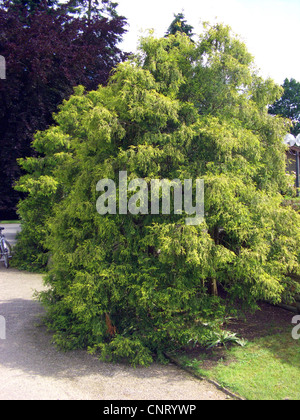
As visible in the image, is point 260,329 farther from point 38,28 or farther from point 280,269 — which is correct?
point 38,28

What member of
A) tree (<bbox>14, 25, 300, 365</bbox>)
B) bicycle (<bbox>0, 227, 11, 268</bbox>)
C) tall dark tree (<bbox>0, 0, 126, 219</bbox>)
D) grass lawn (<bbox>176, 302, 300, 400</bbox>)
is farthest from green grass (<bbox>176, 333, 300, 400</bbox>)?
tall dark tree (<bbox>0, 0, 126, 219</bbox>)

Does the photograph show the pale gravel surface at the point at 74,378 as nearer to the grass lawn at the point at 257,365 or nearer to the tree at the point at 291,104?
the grass lawn at the point at 257,365

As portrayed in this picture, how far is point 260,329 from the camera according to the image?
6.59m

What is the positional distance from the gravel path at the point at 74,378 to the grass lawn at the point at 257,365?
254 millimetres

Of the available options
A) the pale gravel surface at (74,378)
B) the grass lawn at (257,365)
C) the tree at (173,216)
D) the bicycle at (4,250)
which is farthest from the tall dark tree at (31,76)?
the grass lawn at (257,365)

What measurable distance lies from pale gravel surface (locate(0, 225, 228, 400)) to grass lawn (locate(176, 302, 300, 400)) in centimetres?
25

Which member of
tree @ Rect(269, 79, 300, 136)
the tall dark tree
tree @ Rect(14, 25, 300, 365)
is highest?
tree @ Rect(269, 79, 300, 136)

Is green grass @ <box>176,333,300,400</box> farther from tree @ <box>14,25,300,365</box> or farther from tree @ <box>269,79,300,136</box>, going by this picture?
tree @ <box>269,79,300,136</box>

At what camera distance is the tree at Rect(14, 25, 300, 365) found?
5.37 m

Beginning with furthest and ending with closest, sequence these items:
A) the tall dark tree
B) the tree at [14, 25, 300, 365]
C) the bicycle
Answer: the tall dark tree
the bicycle
the tree at [14, 25, 300, 365]

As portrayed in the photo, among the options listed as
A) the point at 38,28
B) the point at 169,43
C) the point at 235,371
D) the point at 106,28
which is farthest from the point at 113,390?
the point at 106,28

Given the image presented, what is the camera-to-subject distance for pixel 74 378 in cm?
499

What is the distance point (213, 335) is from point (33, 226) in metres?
7.23

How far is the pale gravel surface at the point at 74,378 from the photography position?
4.52 m
